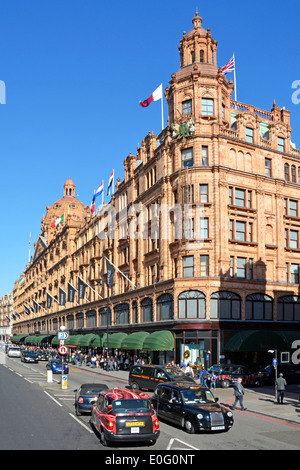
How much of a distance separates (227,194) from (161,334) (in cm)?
1425

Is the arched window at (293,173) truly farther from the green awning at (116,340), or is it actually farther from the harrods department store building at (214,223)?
the green awning at (116,340)

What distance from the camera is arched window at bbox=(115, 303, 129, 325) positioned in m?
59.3

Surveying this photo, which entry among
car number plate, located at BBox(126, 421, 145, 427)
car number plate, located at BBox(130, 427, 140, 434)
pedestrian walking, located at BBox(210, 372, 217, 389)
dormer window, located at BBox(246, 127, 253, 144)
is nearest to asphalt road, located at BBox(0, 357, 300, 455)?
car number plate, located at BBox(130, 427, 140, 434)

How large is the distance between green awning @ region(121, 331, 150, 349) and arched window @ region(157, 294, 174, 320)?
235cm

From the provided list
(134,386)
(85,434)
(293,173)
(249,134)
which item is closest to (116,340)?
(134,386)

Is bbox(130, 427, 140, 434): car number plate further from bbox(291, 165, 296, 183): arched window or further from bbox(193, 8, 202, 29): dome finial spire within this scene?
bbox(193, 8, 202, 29): dome finial spire

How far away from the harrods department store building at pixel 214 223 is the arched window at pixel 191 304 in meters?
0.09

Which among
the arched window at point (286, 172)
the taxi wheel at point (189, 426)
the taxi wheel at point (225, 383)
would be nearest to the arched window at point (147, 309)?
the taxi wheel at point (225, 383)

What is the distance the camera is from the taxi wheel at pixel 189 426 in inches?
732

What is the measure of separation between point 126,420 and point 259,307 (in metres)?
33.2

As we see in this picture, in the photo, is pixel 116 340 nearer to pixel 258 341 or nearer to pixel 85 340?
pixel 85 340

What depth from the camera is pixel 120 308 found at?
204 feet

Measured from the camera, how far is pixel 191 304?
1763 inches
